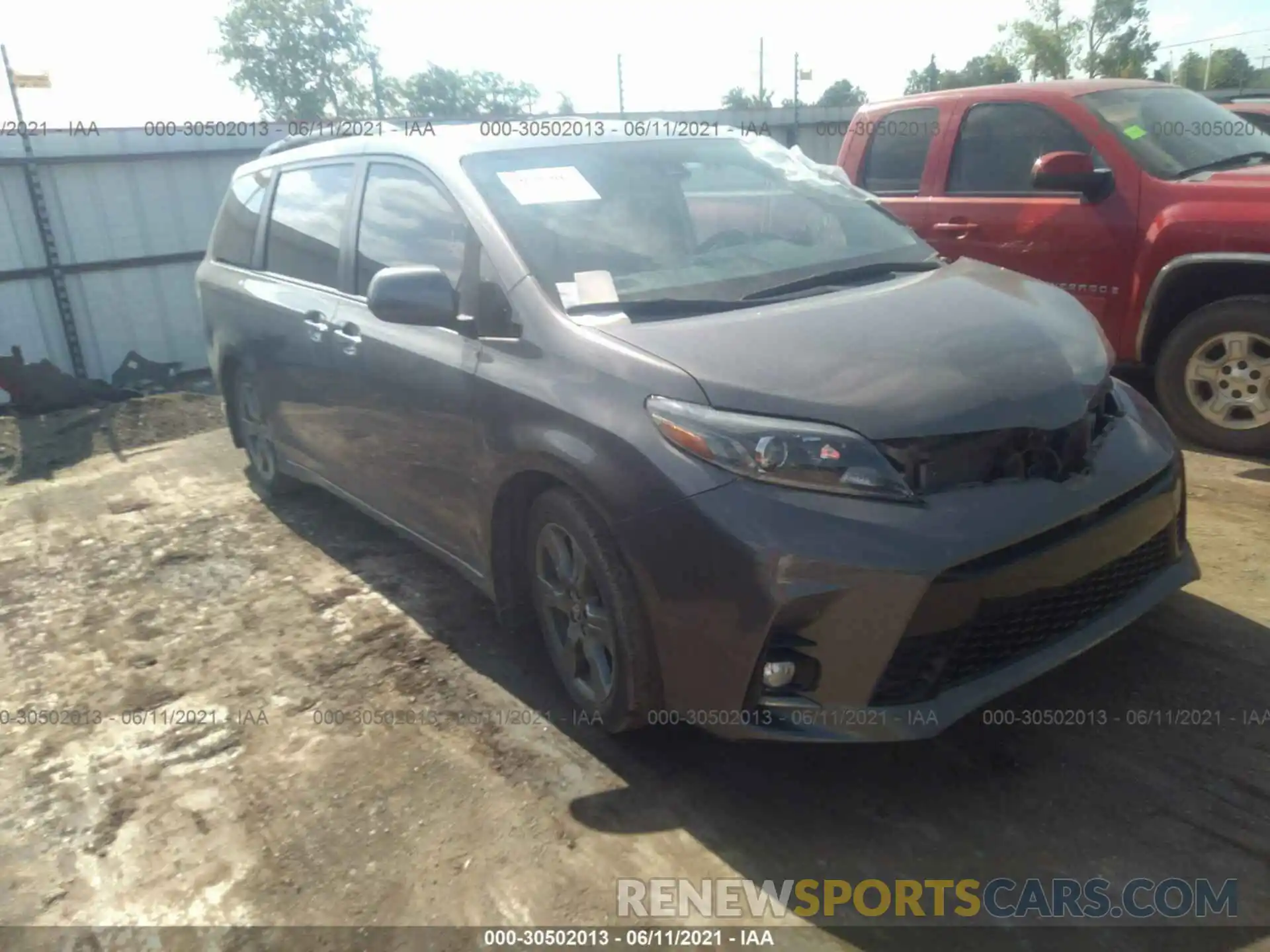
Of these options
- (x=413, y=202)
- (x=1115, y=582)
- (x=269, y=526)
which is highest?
(x=413, y=202)

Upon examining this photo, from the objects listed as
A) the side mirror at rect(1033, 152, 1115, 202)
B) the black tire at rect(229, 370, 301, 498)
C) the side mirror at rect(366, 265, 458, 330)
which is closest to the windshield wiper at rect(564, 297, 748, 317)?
the side mirror at rect(366, 265, 458, 330)

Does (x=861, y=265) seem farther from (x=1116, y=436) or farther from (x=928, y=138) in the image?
(x=928, y=138)

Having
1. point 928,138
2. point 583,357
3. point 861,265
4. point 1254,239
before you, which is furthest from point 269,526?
point 1254,239

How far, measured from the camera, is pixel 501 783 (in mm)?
2873

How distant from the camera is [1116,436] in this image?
2.83 m

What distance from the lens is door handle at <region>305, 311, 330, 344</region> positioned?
13.5 feet

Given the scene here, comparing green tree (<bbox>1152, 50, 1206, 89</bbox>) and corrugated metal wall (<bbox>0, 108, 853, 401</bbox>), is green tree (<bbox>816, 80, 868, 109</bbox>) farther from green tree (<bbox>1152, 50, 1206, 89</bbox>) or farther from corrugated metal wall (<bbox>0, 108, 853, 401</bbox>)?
corrugated metal wall (<bbox>0, 108, 853, 401</bbox>)

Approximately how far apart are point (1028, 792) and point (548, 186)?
236 cm

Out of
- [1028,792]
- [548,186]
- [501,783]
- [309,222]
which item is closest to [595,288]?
[548,186]

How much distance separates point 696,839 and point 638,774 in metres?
0.34

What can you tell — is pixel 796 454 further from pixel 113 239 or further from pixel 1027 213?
pixel 113 239

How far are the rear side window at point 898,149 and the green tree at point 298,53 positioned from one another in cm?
5335

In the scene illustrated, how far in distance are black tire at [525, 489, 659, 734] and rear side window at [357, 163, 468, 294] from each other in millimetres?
964
